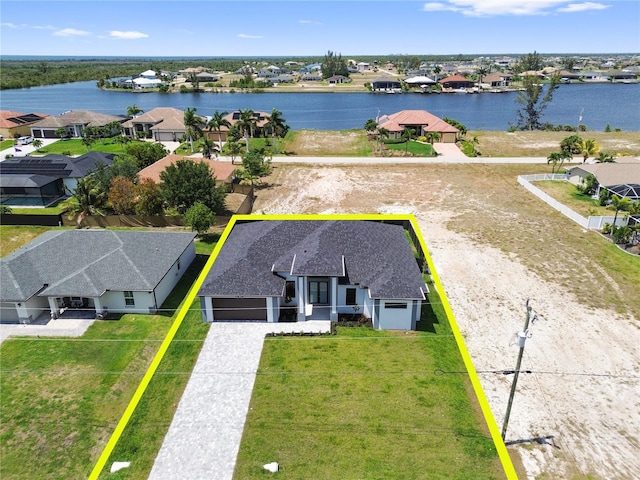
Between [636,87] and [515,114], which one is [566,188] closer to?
[515,114]

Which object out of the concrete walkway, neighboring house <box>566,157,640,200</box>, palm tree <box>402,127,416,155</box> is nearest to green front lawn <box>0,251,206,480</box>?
the concrete walkway

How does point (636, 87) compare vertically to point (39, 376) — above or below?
above

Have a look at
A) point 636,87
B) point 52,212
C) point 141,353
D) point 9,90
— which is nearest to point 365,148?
point 52,212

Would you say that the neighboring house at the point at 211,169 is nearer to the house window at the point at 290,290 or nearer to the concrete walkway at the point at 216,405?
the house window at the point at 290,290

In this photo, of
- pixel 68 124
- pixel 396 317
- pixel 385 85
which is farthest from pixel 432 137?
pixel 385 85

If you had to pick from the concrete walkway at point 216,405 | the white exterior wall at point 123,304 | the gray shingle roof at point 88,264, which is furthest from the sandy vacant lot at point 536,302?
the white exterior wall at point 123,304

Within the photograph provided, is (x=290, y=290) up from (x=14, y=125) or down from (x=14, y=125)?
down

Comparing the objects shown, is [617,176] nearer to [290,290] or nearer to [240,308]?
[290,290]
